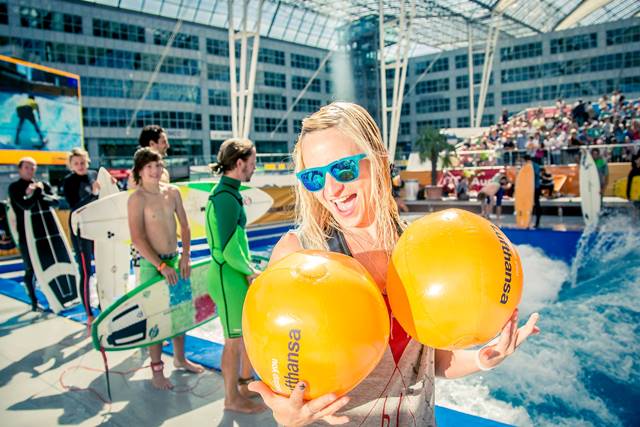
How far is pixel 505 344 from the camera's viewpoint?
47.8 inches

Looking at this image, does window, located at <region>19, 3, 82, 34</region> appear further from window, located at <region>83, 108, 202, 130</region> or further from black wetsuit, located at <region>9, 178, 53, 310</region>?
black wetsuit, located at <region>9, 178, 53, 310</region>

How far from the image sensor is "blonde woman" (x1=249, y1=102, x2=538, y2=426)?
1.19 meters

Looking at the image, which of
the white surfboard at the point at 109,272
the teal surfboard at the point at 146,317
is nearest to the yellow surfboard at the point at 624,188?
the teal surfboard at the point at 146,317

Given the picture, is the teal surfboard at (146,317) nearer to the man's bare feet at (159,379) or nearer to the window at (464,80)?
the man's bare feet at (159,379)

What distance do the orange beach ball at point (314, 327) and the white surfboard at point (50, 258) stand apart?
5.43 metres

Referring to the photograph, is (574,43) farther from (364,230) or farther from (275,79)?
(364,230)

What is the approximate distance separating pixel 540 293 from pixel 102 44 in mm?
37788

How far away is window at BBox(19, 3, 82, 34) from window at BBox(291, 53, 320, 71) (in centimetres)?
1918

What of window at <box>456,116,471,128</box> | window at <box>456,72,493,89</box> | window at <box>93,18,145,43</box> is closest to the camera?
window at <box>93,18,145,43</box>

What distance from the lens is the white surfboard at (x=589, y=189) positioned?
Result: 1048 cm

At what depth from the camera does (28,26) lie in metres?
31.9

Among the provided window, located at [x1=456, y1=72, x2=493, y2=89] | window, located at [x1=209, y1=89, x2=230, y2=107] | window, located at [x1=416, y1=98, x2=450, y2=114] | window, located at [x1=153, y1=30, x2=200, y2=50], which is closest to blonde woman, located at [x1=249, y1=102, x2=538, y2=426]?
window, located at [x1=153, y1=30, x2=200, y2=50]

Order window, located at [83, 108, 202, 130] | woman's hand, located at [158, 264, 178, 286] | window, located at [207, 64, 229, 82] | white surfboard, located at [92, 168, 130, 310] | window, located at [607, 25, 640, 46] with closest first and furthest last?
woman's hand, located at [158, 264, 178, 286] < white surfboard, located at [92, 168, 130, 310] < window, located at [83, 108, 202, 130] < window, located at [607, 25, 640, 46] < window, located at [207, 64, 229, 82]

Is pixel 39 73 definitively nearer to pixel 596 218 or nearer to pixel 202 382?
pixel 202 382
